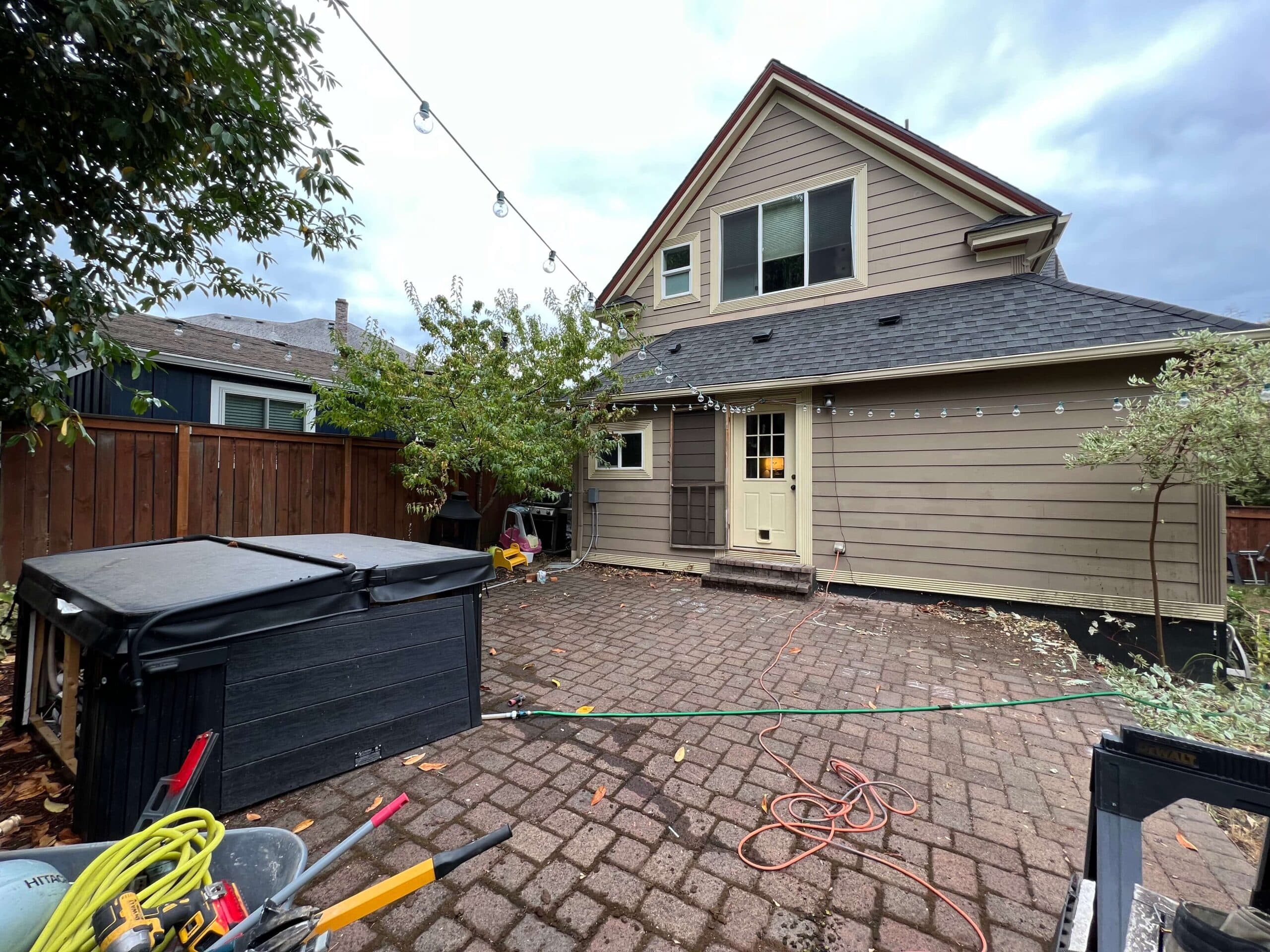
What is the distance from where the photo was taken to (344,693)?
220 centimetres

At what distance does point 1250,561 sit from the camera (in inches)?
300

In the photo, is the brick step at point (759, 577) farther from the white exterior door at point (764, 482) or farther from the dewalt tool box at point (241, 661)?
the dewalt tool box at point (241, 661)

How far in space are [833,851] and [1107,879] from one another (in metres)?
0.93

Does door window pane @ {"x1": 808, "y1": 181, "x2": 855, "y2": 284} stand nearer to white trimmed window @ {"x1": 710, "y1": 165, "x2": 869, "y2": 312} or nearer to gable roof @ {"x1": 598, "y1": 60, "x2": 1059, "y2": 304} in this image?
white trimmed window @ {"x1": 710, "y1": 165, "x2": 869, "y2": 312}

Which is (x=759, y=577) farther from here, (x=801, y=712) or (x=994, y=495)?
(x=801, y=712)

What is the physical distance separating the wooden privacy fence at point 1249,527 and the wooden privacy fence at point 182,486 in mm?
13190

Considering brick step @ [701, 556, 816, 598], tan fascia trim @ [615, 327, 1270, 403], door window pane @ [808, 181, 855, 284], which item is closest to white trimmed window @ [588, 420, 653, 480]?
tan fascia trim @ [615, 327, 1270, 403]

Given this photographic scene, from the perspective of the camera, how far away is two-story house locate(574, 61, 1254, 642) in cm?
453

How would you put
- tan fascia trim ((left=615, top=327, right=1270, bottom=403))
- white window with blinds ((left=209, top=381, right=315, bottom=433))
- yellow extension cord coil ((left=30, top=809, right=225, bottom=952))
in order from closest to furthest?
yellow extension cord coil ((left=30, top=809, right=225, bottom=952)) < tan fascia trim ((left=615, top=327, right=1270, bottom=403)) < white window with blinds ((left=209, top=381, right=315, bottom=433))

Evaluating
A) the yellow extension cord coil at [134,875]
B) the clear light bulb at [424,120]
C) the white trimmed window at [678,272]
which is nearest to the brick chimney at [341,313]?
the white trimmed window at [678,272]

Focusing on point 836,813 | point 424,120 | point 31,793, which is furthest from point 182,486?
point 836,813

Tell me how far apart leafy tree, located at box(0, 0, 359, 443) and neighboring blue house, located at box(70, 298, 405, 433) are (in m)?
2.75

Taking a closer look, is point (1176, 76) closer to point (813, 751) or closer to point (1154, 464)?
point (1154, 464)

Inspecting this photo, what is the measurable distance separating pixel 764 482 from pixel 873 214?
12.3ft
